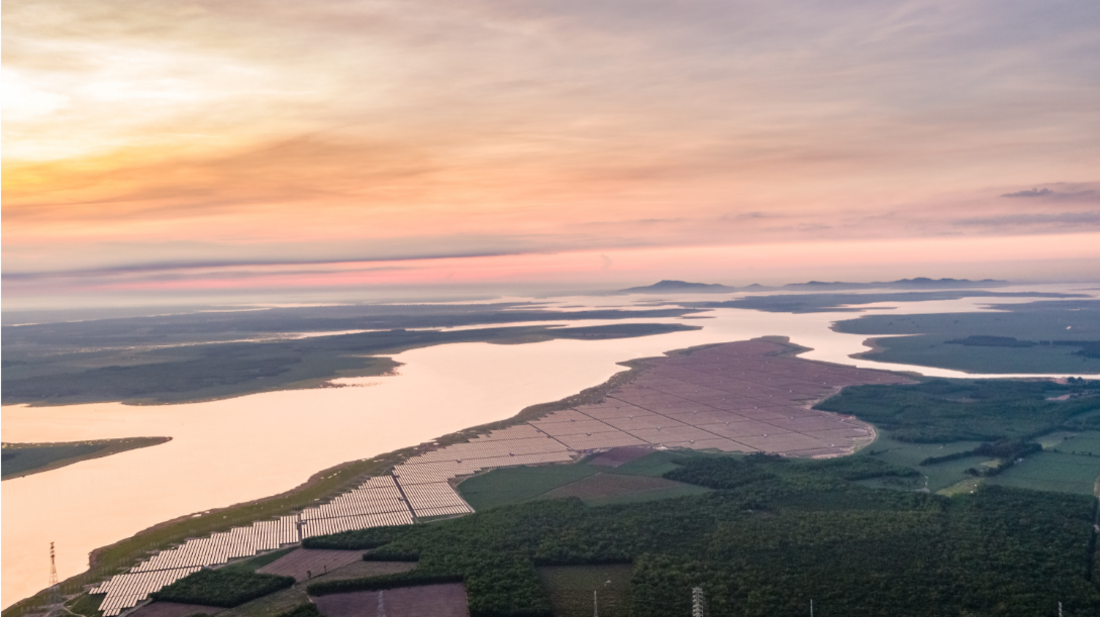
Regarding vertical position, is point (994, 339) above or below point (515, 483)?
above

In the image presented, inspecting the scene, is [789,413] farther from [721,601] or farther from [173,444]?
[173,444]

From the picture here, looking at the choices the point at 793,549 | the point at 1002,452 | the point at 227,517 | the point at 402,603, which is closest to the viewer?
the point at 402,603

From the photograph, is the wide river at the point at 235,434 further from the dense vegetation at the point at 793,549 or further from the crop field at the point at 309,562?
the dense vegetation at the point at 793,549

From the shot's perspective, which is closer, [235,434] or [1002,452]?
[1002,452]

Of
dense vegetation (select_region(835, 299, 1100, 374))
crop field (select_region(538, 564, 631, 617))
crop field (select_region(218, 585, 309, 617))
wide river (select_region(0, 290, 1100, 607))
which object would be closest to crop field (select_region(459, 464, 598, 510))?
crop field (select_region(538, 564, 631, 617))

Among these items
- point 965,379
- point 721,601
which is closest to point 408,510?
point 721,601

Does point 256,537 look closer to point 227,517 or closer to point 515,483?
point 227,517

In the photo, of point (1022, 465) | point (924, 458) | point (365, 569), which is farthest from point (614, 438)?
point (365, 569)
